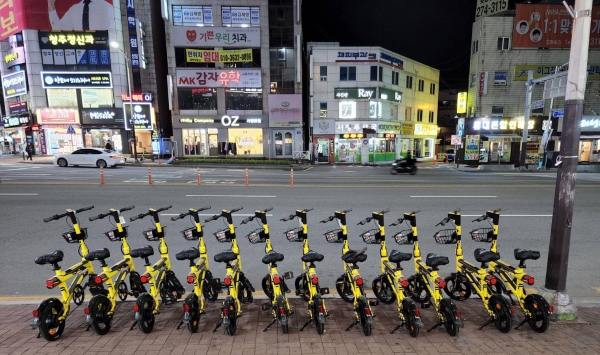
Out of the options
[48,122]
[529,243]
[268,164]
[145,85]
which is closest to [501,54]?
[268,164]

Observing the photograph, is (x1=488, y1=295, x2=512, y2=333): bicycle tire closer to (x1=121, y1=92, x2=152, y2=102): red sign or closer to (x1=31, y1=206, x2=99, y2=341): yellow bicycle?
(x1=31, y1=206, x2=99, y2=341): yellow bicycle

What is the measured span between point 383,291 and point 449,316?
1.11 meters

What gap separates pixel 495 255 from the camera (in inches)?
166

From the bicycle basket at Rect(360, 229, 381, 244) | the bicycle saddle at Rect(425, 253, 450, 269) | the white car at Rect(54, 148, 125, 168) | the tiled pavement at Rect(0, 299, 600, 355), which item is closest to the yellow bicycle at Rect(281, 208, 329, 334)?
the tiled pavement at Rect(0, 299, 600, 355)

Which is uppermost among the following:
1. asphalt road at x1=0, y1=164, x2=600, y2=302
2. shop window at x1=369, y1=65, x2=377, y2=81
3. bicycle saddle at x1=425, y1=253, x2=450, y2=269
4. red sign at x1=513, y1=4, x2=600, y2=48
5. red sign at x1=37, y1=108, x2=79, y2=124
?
red sign at x1=513, y1=4, x2=600, y2=48

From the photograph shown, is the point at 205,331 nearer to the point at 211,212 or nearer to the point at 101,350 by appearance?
the point at 101,350

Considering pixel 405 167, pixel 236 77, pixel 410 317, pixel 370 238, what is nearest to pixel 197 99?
pixel 236 77

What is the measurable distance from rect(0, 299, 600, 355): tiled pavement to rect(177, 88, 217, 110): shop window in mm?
30996

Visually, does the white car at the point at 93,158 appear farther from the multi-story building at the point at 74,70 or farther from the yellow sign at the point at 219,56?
the yellow sign at the point at 219,56

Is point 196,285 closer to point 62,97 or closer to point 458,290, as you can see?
point 458,290

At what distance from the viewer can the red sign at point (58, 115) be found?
33688mm

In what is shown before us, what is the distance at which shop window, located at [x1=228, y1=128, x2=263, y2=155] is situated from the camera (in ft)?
111

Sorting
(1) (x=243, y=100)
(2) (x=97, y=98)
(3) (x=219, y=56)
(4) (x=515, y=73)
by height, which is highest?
(3) (x=219, y=56)

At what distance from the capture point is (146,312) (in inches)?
152
